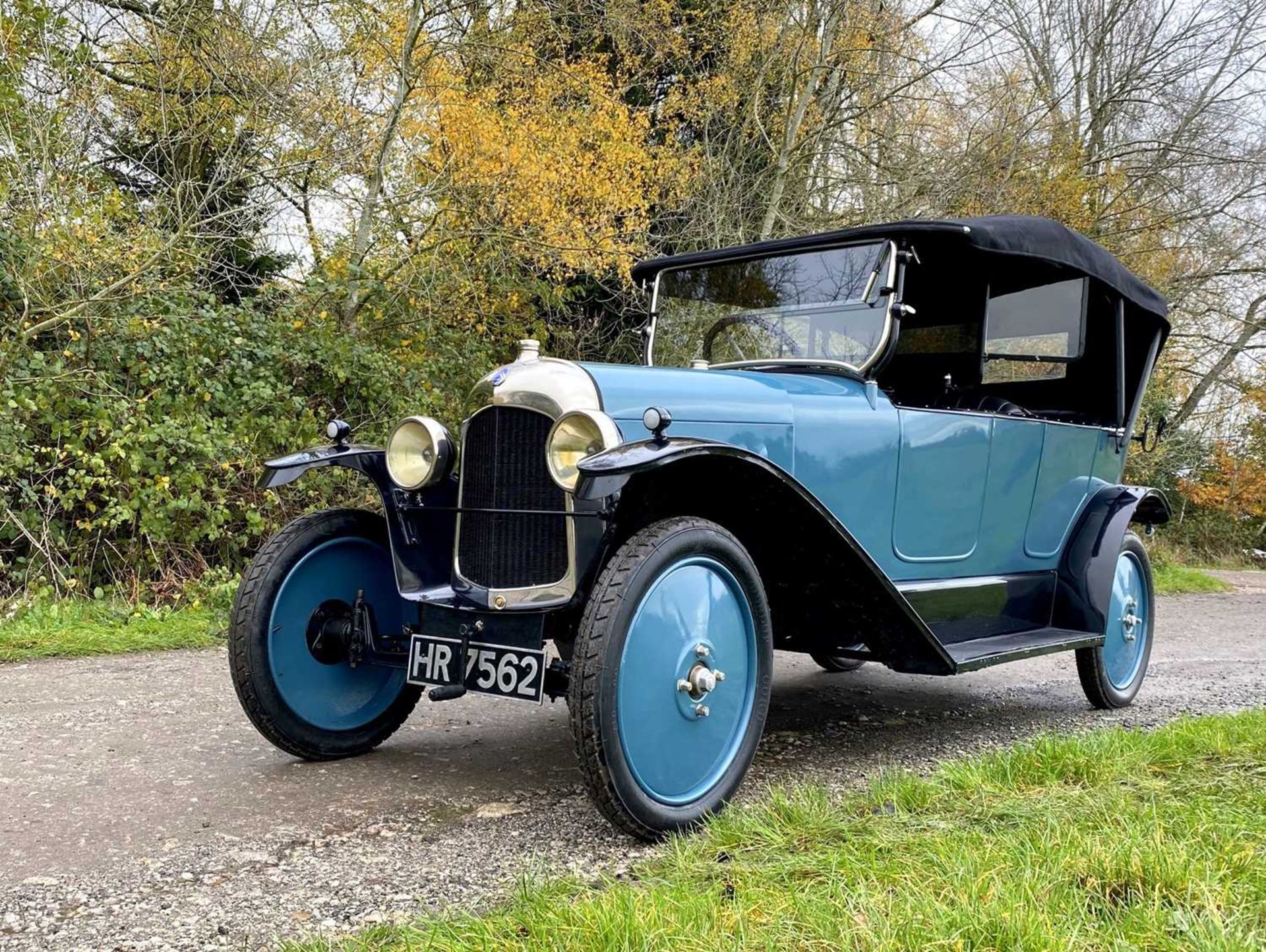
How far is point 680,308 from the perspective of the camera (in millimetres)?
5023

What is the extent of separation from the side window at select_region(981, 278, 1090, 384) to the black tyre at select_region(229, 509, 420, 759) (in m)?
3.19

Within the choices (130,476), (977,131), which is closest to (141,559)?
(130,476)

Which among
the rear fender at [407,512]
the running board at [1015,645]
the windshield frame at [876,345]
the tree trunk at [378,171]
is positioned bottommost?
the running board at [1015,645]

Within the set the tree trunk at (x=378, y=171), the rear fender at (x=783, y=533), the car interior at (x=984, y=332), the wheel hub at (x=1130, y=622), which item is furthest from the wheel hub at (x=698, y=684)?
the tree trunk at (x=378, y=171)

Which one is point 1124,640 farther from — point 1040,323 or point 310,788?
point 310,788

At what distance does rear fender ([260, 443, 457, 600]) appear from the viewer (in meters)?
3.65

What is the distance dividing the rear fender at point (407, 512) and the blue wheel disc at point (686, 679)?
3.32 ft

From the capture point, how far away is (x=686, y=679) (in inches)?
118

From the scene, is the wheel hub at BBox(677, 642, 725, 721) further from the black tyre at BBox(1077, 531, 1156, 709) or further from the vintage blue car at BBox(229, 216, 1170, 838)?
the black tyre at BBox(1077, 531, 1156, 709)

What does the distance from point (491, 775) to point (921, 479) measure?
205 cm

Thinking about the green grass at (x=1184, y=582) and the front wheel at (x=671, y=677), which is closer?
the front wheel at (x=671, y=677)

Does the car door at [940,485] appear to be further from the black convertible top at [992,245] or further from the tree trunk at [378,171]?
the tree trunk at [378,171]

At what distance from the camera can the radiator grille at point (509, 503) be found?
337 cm

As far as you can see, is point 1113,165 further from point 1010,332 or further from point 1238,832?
point 1238,832
